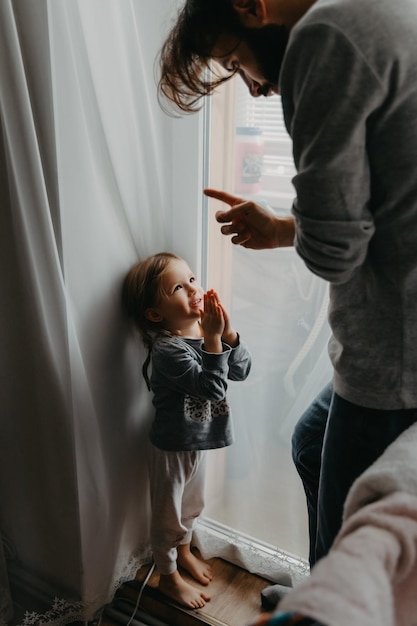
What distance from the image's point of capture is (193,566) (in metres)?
1.61

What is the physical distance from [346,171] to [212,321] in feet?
2.04

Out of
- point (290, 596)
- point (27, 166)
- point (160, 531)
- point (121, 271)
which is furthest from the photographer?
point (160, 531)

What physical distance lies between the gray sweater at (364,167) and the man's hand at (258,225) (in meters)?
0.18

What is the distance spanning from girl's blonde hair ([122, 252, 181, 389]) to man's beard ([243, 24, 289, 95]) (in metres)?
0.58

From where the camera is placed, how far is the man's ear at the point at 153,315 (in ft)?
4.56

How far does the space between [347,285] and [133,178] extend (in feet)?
2.11

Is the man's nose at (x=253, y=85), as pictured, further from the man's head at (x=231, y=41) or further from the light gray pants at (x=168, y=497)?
the light gray pants at (x=168, y=497)

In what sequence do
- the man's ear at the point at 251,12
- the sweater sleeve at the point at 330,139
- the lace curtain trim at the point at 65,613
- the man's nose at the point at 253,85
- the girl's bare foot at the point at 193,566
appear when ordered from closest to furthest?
1. the sweater sleeve at the point at 330,139
2. the man's ear at the point at 251,12
3. the man's nose at the point at 253,85
4. the lace curtain trim at the point at 65,613
5. the girl's bare foot at the point at 193,566

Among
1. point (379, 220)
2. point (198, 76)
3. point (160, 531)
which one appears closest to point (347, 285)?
point (379, 220)

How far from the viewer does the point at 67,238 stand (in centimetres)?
122

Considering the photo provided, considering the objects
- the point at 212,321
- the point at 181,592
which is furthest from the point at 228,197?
the point at 181,592

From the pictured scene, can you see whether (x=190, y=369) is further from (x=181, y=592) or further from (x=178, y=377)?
(x=181, y=592)

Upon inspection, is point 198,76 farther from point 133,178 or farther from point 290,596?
point 290,596

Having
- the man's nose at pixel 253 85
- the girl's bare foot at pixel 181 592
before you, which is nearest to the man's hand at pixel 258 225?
the man's nose at pixel 253 85
